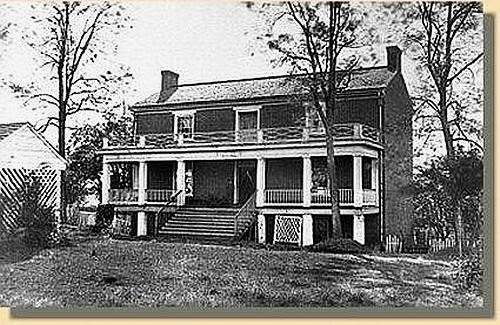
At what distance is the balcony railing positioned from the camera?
3.17m

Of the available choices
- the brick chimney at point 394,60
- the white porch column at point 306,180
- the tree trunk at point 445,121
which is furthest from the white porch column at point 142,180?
the tree trunk at point 445,121

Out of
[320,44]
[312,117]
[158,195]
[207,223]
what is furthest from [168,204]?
[320,44]

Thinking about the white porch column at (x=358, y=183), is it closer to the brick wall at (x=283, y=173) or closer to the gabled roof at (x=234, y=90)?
the brick wall at (x=283, y=173)

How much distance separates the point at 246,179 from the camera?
3238mm

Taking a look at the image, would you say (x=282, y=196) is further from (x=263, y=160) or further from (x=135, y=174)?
(x=135, y=174)

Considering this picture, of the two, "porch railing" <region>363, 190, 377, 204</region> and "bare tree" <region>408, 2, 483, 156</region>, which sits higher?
"bare tree" <region>408, 2, 483, 156</region>

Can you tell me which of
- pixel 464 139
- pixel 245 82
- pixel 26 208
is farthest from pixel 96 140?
pixel 464 139

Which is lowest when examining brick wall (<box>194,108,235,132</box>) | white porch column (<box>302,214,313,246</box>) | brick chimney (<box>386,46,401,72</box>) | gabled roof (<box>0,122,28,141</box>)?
white porch column (<box>302,214,313,246</box>)

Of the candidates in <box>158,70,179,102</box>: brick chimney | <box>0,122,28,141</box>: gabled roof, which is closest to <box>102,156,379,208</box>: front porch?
<box>158,70,179,102</box>: brick chimney

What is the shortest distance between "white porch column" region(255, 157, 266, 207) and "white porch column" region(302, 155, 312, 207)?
181 millimetres

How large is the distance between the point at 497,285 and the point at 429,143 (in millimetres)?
684

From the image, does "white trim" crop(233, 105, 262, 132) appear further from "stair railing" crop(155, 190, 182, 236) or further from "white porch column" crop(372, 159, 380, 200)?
"white porch column" crop(372, 159, 380, 200)

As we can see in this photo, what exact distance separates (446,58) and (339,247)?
3.20ft

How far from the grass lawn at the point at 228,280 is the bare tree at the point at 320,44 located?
0.65m
